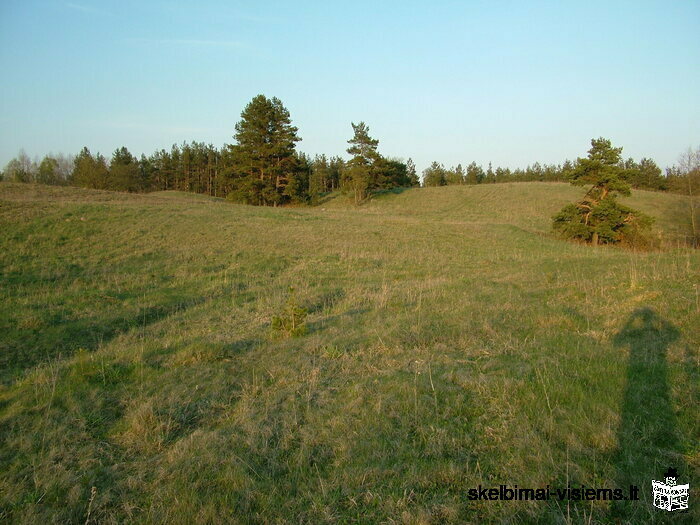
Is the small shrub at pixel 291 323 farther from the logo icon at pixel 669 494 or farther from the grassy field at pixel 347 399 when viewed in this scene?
the logo icon at pixel 669 494

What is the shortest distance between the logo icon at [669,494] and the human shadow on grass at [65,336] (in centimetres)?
788

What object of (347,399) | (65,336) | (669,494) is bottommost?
(65,336)

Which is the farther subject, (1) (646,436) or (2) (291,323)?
(2) (291,323)

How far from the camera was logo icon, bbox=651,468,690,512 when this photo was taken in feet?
9.36

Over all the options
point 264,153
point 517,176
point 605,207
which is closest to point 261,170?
point 264,153

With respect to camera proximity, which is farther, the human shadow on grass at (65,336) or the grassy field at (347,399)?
the human shadow on grass at (65,336)

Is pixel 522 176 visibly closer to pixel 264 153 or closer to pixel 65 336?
pixel 264 153

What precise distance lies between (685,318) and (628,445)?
4.81 metres

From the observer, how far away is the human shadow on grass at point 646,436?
9.59 feet

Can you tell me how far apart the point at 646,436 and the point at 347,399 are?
2.88 metres

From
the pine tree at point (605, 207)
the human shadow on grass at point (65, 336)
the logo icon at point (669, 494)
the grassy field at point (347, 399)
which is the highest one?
the pine tree at point (605, 207)

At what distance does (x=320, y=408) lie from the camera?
15.1 feet

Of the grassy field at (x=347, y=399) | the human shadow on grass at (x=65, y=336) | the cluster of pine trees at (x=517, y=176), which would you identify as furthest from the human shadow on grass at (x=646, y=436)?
the cluster of pine trees at (x=517, y=176)

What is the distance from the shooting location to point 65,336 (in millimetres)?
8773
